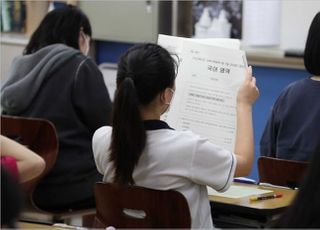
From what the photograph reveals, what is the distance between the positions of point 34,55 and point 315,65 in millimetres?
1213

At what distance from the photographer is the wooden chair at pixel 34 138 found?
9.23 ft

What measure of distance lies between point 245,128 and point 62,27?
4.37 feet

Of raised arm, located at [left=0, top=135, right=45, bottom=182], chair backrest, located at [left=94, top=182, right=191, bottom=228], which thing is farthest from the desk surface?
raised arm, located at [left=0, top=135, right=45, bottom=182]

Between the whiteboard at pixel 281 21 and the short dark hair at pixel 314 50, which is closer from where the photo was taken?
the short dark hair at pixel 314 50

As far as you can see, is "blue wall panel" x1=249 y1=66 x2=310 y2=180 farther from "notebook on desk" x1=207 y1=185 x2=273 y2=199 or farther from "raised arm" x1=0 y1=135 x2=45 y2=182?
"raised arm" x1=0 y1=135 x2=45 y2=182

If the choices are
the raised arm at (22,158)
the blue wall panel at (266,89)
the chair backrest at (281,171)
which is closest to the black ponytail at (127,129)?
the raised arm at (22,158)

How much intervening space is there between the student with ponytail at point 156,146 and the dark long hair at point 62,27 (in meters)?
1.23

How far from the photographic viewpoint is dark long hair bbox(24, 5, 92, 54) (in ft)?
10.4

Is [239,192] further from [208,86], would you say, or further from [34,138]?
[34,138]

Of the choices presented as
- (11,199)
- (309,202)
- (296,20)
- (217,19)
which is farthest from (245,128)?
(217,19)

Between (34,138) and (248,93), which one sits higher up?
(248,93)

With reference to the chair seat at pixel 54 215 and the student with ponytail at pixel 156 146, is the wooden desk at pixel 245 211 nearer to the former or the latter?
the student with ponytail at pixel 156 146

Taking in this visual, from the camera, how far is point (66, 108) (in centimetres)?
302

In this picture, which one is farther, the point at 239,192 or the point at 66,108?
the point at 66,108
